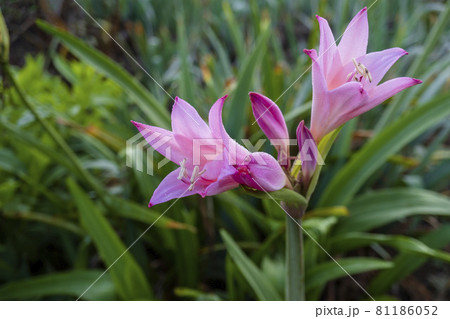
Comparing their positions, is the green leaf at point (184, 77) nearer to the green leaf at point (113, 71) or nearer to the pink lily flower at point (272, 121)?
the green leaf at point (113, 71)

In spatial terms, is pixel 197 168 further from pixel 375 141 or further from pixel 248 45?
pixel 248 45

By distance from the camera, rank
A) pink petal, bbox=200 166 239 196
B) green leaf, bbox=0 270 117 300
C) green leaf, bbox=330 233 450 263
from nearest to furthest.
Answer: pink petal, bbox=200 166 239 196 < green leaf, bbox=330 233 450 263 < green leaf, bbox=0 270 117 300

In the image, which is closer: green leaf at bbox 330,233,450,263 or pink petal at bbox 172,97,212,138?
pink petal at bbox 172,97,212,138

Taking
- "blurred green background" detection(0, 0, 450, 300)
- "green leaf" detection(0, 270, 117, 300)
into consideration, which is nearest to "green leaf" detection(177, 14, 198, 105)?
"blurred green background" detection(0, 0, 450, 300)

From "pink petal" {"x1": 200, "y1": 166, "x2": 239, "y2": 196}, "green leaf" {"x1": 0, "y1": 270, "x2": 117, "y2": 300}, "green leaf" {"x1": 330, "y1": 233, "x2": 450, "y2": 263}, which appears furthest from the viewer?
"green leaf" {"x1": 0, "y1": 270, "x2": 117, "y2": 300}

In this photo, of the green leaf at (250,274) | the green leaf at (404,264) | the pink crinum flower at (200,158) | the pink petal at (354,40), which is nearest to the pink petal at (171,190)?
the pink crinum flower at (200,158)

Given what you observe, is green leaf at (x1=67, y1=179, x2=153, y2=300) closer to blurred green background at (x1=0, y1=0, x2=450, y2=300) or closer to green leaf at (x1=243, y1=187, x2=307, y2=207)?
blurred green background at (x1=0, y1=0, x2=450, y2=300)
